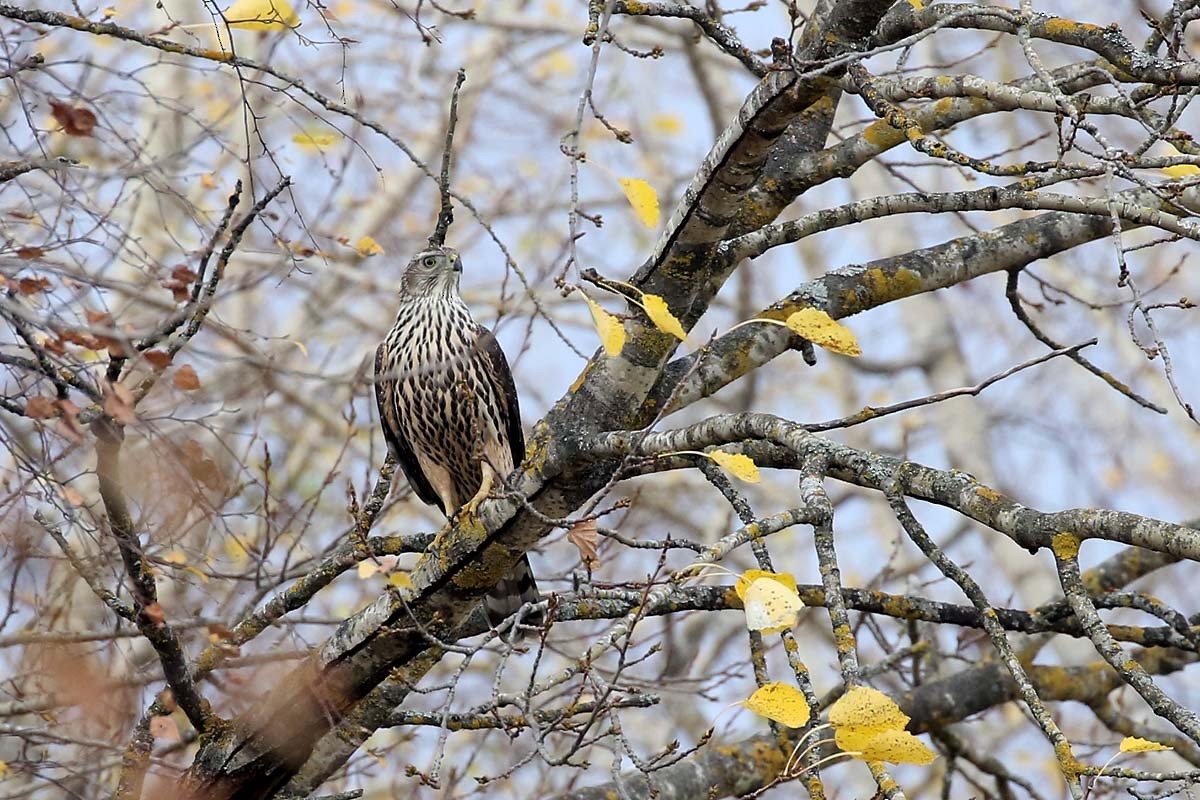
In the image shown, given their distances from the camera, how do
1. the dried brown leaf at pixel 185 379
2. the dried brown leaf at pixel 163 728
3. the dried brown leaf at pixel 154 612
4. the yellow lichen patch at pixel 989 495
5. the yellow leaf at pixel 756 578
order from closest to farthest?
the yellow leaf at pixel 756 578 → the dried brown leaf at pixel 185 379 → the yellow lichen patch at pixel 989 495 → the dried brown leaf at pixel 154 612 → the dried brown leaf at pixel 163 728

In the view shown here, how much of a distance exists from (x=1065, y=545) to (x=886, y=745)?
1.90ft

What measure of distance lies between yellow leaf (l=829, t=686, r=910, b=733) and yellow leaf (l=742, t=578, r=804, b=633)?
0.16 meters

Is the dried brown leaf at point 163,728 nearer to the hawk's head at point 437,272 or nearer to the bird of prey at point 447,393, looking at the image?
the bird of prey at point 447,393

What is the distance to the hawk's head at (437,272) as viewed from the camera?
5.06 metres

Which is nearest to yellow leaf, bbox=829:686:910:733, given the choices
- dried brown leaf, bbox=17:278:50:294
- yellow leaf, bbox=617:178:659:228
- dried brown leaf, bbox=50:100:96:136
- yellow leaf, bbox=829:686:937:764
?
yellow leaf, bbox=829:686:937:764

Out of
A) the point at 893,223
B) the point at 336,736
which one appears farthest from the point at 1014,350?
the point at 336,736

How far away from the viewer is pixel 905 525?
2.77 meters

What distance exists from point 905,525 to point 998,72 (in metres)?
9.87

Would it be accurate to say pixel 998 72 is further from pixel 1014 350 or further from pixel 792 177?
pixel 792 177

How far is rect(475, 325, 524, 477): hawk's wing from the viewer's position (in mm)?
4938

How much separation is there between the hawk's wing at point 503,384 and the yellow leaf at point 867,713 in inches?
111

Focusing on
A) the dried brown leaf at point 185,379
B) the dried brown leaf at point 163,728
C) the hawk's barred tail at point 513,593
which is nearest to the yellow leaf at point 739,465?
the dried brown leaf at point 185,379

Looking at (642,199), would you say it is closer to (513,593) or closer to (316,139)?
(316,139)

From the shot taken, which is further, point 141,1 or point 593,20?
point 141,1
